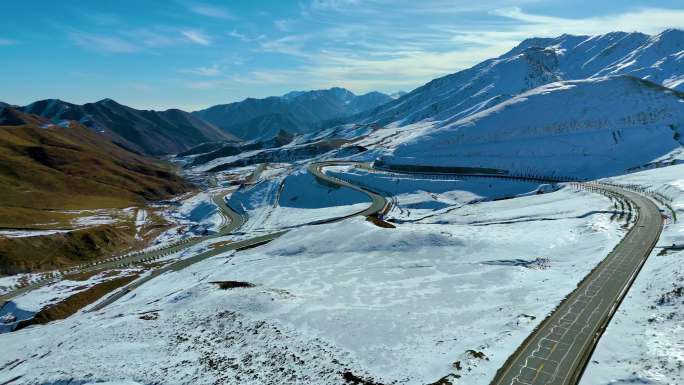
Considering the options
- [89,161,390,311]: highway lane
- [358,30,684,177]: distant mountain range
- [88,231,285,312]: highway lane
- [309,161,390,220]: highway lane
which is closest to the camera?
[88,231,285,312]: highway lane

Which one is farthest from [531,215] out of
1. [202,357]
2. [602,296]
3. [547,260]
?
[202,357]

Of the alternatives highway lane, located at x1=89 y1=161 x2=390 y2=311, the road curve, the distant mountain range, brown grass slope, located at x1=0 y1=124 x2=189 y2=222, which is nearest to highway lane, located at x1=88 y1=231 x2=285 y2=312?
highway lane, located at x1=89 y1=161 x2=390 y2=311

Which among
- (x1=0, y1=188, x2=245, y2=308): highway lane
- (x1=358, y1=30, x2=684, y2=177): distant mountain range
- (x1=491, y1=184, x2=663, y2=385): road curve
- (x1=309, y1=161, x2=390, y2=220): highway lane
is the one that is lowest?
(x1=0, y1=188, x2=245, y2=308): highway lane

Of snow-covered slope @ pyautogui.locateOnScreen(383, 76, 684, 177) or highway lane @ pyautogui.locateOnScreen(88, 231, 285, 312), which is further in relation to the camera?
snow-covered slope @ pyautogui.locateOnScreen(383, 76, 684, 177)

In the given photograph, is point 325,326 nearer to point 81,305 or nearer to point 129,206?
point 81,305

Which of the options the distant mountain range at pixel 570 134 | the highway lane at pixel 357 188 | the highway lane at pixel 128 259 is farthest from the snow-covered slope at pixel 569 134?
the highway lane at pixel 128 259

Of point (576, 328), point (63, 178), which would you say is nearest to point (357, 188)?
point (576, 328)

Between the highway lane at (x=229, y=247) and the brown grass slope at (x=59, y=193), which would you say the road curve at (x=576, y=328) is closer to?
the highway lane at (x=229, y=247)

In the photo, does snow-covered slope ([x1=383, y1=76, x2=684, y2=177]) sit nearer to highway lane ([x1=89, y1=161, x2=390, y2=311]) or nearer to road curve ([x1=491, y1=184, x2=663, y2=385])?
highway lane ([x1=89, y1=161, x2=390, y2=311])
